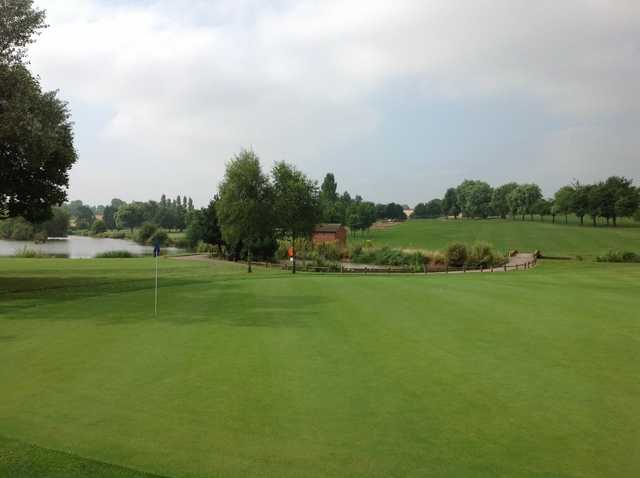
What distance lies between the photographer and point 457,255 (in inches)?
2010

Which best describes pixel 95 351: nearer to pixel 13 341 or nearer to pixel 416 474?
pixel 13 341

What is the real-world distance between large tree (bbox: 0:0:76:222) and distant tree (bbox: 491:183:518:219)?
14088 cm

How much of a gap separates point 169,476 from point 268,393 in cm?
239

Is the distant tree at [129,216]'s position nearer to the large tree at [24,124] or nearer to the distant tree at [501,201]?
the distant tree at [501,201]

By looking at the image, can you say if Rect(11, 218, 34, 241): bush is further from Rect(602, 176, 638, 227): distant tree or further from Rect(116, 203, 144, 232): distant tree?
Rect(602, 176, 638, 227): distant tree

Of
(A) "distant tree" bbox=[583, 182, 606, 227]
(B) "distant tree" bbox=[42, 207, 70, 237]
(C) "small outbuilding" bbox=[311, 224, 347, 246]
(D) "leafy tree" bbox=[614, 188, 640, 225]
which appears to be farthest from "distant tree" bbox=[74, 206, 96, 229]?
(D) "leafy tree" bbox=[614, 188, 640, 225]

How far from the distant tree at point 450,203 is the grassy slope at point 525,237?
5357cm

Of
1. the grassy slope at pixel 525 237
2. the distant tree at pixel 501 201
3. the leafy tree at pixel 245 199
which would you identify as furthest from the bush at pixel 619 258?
the distant tree at pixel 501 201

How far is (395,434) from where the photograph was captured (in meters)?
5.90

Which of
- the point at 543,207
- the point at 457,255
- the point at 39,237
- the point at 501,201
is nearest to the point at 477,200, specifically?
the point at 501,201

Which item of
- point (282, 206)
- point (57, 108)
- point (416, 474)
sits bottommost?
point (416, 474)

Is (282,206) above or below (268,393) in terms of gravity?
above

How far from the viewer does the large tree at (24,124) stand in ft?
64.3

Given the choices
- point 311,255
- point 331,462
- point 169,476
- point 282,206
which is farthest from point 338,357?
point 311,255
